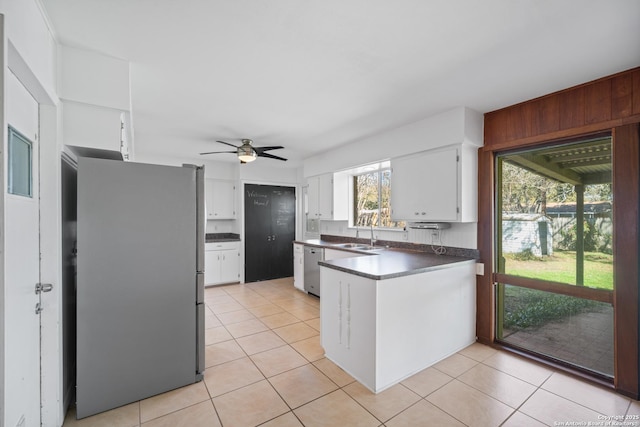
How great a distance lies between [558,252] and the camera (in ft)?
8.63

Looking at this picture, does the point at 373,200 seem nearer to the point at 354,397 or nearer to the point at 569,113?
the point at 569,113

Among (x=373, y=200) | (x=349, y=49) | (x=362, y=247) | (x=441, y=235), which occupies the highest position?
(x=349, y=49)

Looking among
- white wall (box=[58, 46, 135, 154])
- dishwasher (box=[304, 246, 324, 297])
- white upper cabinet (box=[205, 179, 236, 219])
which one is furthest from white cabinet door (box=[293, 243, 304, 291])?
white wall (box=[58, 46, 135, 154])

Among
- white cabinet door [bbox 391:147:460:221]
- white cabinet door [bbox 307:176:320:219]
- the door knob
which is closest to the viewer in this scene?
the door knob

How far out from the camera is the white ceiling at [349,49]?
→ 155 cm

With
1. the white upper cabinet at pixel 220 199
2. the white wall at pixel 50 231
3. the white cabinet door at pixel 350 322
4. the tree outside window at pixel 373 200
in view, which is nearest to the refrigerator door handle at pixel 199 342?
the white wall at pixel 50 231

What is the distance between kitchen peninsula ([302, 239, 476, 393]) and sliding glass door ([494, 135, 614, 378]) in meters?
0.49

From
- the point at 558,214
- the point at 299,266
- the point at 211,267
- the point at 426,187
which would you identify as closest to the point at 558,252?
the point at 558,214

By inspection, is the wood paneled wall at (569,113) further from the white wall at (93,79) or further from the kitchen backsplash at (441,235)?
the white wall at (93,79)

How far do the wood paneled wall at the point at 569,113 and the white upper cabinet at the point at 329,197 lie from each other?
7.88 feet

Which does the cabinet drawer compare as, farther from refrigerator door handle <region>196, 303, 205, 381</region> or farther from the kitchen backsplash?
refrigerator door handle <region>196, 303, 205, 381</region>

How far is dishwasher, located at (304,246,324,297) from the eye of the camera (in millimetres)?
4516

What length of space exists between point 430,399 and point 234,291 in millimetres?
3878

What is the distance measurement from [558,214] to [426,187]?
48.5 inches
